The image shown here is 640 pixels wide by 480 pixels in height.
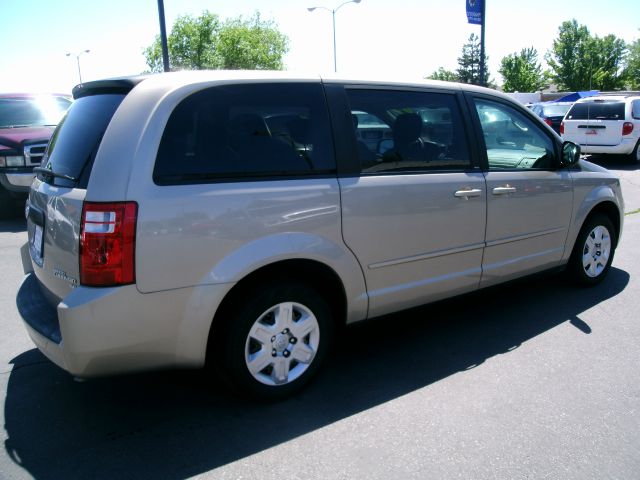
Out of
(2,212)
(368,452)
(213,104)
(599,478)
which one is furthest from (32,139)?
(599,478)

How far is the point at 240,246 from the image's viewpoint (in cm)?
282

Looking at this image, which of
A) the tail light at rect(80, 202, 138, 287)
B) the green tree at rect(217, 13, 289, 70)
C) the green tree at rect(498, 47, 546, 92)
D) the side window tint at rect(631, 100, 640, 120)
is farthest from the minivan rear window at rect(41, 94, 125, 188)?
the green tree at rect(498, 47, 546, 92)

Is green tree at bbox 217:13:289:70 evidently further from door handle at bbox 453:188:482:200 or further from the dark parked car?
door handle at bbox 453:188:482:200

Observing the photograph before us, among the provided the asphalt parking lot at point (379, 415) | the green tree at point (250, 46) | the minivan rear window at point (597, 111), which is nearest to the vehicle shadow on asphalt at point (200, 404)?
the asphalt parking lot at point (379, 415)

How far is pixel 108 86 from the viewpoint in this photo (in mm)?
3033

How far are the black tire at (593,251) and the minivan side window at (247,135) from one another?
2.82 metres

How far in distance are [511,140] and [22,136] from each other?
741cm

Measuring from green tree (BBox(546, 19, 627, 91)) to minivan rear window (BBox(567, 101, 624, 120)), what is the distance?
170ft

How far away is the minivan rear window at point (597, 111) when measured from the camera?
1472cm

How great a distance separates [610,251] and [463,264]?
2152 millimetres

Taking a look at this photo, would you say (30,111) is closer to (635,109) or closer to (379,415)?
(379,415)

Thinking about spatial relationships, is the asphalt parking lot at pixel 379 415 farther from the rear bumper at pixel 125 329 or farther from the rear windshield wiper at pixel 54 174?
the rear windshield wiper at pixel 54 174

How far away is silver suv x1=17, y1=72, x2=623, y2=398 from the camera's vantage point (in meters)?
2.60

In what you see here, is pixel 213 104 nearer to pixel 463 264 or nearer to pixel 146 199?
pixel 146 199
